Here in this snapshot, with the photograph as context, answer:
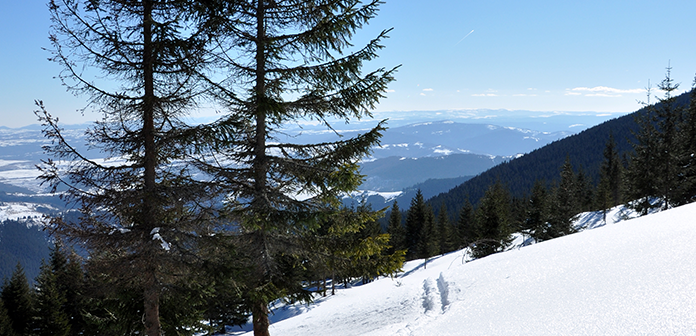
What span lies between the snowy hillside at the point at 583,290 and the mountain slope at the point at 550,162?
107840mm

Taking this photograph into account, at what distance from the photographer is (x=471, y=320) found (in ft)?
16.6

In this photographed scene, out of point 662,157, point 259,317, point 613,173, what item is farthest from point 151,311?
point 613,173

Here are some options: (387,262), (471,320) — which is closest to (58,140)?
(387,262)

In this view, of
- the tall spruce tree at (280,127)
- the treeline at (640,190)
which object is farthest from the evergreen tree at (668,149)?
the tall spruce tree at (280,127)

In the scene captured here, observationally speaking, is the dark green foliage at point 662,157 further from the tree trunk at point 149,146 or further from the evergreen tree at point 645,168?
the tree trunk at point 149,146

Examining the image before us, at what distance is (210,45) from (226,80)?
0.85 m

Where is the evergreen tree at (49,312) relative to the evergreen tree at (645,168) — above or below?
below

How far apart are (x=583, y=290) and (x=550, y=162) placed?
145537 millimetres

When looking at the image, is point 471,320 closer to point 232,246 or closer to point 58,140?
point 232,246

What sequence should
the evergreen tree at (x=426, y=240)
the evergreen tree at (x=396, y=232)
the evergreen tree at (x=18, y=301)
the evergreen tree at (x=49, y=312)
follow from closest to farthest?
the evergreen tree at (x=49, y=312) → the evergreen tree at (x=18, y=301) → the evergreen tree at (x=426, y=240) → the evergreen tree at (x=396, y=232)

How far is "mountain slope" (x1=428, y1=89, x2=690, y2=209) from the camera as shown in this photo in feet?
389

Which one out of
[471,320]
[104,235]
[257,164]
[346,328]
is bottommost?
[346,328]

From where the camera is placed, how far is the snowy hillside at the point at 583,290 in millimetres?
3494

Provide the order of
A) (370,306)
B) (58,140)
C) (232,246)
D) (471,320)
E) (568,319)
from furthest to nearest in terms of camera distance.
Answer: (370,306)
(232,246)
(58,140)
(471,320)
(568,319)
